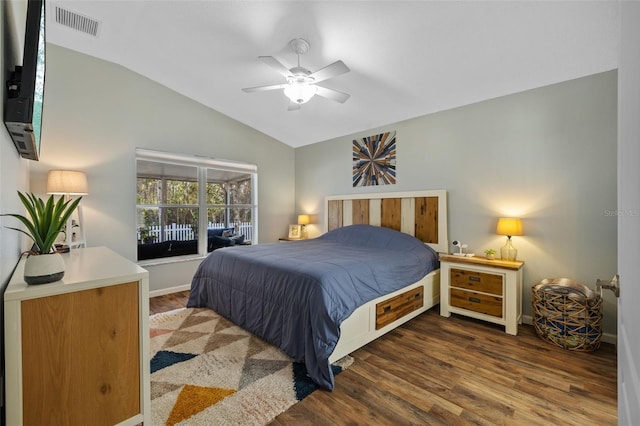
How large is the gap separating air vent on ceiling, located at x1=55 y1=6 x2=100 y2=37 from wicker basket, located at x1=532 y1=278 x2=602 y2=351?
16.6 feet

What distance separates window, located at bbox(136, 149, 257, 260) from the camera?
12.6ft

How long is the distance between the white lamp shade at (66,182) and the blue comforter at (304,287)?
1.56 metres

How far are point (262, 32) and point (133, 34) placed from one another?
149 centimetres

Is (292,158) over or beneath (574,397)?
over

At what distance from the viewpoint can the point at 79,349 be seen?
98cm

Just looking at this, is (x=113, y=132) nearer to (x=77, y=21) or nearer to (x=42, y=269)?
(x=77, y=21)

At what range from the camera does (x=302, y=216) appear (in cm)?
507

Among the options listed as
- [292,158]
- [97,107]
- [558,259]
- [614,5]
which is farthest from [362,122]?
[97,107]

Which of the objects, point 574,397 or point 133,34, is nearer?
point 574,397

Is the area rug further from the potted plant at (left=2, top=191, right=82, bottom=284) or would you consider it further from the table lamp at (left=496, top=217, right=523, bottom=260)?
the table lamp at (left=496, top=217, right=523, bottom=260)

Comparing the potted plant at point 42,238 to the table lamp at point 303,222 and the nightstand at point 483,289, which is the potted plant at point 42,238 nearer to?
the nightstand at point 483,289

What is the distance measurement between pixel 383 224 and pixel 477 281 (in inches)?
57.7

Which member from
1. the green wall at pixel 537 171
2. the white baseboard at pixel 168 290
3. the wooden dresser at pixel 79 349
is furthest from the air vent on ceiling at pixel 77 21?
the green wall at pixel 537 171

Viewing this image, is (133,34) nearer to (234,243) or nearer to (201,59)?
(201,59)
